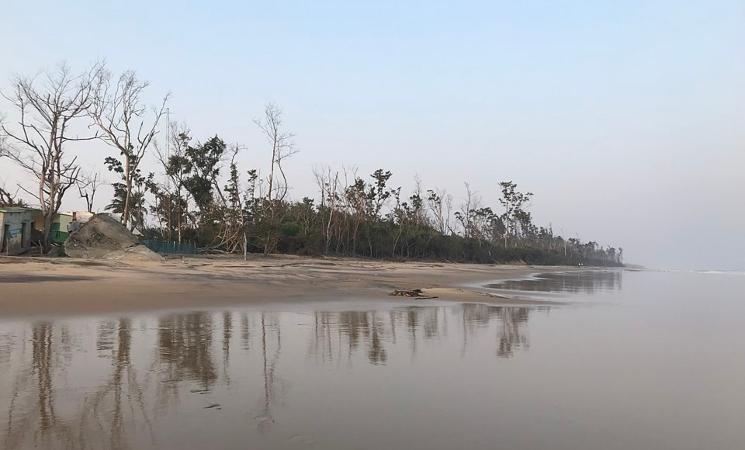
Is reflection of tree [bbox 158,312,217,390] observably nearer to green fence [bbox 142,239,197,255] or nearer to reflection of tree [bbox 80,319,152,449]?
reflection of tree [bbox 80,319,152,449]

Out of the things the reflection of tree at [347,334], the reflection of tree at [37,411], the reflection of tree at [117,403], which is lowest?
the reflection of tree at [347,334]

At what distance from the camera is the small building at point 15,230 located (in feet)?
79.6

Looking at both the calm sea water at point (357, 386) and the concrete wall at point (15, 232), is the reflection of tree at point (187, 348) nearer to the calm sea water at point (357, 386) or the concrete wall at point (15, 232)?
the calm sea water at point (357, 386)

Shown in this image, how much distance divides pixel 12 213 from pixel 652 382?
27.9 m

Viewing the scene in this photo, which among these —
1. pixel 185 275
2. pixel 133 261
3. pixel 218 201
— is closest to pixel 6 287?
pixel 185 275

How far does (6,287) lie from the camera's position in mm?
12453

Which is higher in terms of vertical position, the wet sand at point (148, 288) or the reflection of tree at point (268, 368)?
the wet sand at point (148, 288)

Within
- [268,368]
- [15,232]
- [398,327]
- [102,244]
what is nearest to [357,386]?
[268,368]

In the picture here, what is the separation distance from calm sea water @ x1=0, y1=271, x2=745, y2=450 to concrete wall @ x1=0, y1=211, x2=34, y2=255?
1863 cm

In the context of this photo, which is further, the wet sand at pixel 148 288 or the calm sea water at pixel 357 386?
the wet sand at pixel 148 288

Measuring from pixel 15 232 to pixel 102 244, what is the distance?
209 inches

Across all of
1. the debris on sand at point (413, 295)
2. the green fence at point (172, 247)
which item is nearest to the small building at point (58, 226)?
the green fence at point (172, 247)

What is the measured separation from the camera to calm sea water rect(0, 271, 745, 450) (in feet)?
13.4

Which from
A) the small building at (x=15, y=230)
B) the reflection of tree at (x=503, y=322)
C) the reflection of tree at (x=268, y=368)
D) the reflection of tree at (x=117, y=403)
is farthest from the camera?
the small building at (x=15, y=230)
